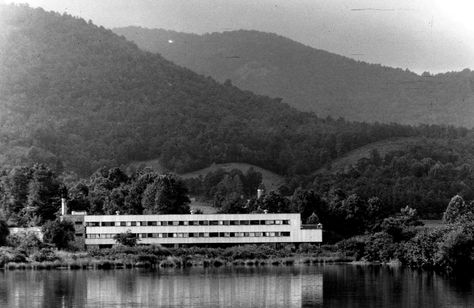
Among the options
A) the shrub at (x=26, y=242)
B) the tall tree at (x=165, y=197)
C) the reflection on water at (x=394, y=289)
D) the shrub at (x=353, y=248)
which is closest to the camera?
the reflection on water at (x=394, y=289)

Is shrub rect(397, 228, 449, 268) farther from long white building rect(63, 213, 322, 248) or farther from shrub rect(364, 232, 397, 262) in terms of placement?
long white building rect(63, 213, 322, 248)

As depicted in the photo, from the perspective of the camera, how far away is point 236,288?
93562 mm

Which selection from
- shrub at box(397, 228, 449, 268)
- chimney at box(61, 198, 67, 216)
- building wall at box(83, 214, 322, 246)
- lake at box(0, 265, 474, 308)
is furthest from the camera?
chimney at box(61, 198, 67, 216)

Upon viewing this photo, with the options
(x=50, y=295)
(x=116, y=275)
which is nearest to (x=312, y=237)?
(x=116, y=275)

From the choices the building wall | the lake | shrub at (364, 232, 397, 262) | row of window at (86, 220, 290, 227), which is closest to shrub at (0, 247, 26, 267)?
the lake

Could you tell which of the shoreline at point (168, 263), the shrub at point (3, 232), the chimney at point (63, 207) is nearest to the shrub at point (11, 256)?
the shoreline at point (168, 263)

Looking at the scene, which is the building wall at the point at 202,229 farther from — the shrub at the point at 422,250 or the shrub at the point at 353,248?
the shrub at the point at 422,250

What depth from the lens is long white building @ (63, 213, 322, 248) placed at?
456 ft

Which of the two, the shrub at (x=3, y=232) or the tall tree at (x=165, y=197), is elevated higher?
the tall tree at (x=165, y=197)

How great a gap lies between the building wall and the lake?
22762mm

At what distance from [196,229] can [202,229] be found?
737mm

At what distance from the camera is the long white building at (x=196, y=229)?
5468 inches

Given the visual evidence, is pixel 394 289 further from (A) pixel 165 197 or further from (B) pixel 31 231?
(A) pixel 165 197

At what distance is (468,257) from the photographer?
109375 mm
